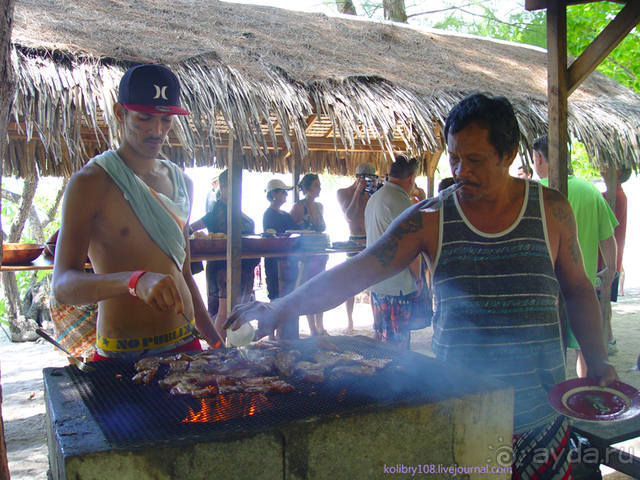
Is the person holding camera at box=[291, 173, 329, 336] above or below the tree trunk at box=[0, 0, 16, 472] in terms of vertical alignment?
below

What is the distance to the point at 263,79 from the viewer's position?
5.07 meters

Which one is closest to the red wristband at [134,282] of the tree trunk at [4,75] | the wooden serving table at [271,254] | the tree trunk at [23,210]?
the tree trunk at [4,75]

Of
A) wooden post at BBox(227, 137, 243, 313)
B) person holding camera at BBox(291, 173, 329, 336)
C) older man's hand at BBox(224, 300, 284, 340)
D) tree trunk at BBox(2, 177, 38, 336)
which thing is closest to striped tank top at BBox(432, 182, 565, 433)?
older man's hand at BBox(224, 300, 284, 340)

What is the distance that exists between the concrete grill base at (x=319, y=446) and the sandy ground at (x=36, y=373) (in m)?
2.47

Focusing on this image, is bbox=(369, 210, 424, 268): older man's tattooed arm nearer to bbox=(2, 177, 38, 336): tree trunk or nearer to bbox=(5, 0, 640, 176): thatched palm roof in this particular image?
bbox=(5, 0, 640, 176): thatched palm roof

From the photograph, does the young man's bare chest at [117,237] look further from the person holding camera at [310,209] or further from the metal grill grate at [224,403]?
the person holding camera at [310,209]

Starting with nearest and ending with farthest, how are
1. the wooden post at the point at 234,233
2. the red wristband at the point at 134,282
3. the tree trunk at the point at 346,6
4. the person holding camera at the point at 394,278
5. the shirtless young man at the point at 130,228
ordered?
the red wristband at the point at 134,282 < the shirtless young man at the point at 130,228 < the person holding camera at the point at 394,278 < the wooden post at the point at 234,233 < the tree trunk at the point at 346,6

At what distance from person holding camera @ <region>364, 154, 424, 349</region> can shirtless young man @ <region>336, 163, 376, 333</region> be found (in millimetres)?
1940

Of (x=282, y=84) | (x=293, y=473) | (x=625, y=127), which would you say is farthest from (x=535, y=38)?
(x=293, y=473)

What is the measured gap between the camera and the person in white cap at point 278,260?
281 inches

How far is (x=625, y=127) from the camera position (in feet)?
21.8

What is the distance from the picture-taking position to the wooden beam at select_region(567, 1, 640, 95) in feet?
11.1

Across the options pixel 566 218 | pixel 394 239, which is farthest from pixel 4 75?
pixel 566 218

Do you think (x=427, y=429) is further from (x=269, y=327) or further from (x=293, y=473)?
(x=269, y=327)
